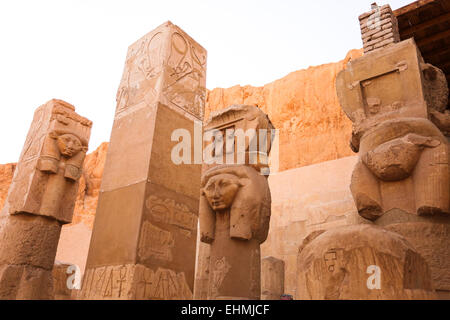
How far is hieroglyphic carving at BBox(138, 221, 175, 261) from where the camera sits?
109 inches

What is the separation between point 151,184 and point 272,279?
530 cm

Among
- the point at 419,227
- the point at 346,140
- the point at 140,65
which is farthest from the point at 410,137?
the point at 346,140

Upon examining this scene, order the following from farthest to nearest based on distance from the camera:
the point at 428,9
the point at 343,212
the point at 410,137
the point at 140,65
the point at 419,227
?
the point at 343,212 < the point at 428,9 < the point at 140,65 < the point at 410,137 < the point at 419,227

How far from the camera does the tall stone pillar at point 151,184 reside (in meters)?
2.77

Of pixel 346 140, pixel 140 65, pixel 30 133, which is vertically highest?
pixel 346 140

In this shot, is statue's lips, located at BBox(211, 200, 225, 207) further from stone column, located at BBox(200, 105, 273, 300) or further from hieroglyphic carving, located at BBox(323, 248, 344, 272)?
hieroglyphic carving, located at BBox(323, 248, 344, 272)

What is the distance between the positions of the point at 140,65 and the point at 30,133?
3.48m

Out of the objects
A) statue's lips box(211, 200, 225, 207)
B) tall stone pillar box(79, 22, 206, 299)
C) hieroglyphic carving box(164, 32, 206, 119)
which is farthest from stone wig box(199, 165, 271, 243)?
hieroglyphic carving box(164, 32, 206, 119)

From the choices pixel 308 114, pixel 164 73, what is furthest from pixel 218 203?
pixel 308 114

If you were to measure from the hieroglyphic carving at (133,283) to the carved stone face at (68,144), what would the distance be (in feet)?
10.7

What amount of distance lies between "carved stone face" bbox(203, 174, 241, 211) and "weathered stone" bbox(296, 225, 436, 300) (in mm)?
2221

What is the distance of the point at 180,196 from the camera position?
10.4 feet
